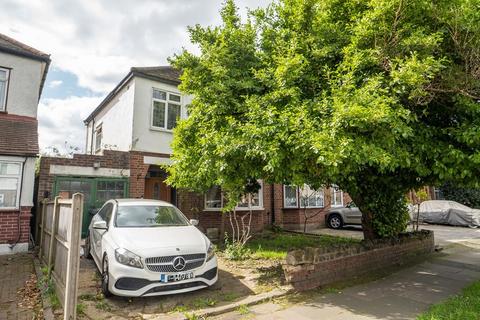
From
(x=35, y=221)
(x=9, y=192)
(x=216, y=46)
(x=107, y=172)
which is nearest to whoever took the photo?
(x=216, y=46)

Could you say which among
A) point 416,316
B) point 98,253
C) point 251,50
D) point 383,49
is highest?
point 251,50

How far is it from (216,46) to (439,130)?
187 inches

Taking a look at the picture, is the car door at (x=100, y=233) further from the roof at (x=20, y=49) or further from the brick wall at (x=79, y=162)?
the roof at (x=20, y=49)

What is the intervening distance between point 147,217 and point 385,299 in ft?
15.5

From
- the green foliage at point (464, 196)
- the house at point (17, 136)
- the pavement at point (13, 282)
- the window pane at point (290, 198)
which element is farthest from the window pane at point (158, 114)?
the green foliage at point (464, 196)

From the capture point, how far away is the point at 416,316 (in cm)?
468

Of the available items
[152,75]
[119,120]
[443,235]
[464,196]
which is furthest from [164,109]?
[464,196]

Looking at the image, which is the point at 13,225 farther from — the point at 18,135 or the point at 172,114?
the point at 172,114

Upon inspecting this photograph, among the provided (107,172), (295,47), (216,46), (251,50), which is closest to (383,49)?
(295,47)

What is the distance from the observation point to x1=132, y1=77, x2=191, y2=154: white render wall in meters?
11.5

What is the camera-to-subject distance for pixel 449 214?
17.8 metres

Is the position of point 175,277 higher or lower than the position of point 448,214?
lower

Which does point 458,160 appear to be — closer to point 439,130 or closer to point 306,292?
point 439,130

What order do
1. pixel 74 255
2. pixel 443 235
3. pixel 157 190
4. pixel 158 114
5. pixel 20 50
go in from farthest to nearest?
pixel 443 235
pixel 157 190
pixel 158 114
pixel 20 50
pixel 74 255
